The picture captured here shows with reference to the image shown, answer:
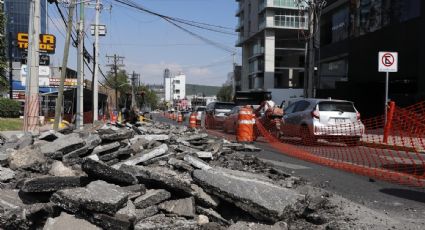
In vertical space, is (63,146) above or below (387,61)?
below

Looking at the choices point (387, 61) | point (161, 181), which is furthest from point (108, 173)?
point (387, 61)

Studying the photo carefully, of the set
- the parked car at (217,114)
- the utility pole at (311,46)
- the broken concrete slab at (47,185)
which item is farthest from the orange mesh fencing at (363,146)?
the parked car at (217,114)

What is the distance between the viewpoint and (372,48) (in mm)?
29484

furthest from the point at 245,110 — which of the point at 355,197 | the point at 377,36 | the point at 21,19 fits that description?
the point at 21,19

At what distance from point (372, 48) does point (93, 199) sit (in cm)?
2728

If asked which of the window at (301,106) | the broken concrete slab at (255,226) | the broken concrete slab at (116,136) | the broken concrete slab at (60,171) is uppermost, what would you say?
the window at (301,106)

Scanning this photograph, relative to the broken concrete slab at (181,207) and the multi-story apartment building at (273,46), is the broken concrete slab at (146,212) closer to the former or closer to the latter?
the broken concrete slab at (181,207)

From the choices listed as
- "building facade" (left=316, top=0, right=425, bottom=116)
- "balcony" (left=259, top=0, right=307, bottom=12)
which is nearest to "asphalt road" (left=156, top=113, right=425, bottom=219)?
"building facade" (left=316, top=0, right=425, bottom=116)

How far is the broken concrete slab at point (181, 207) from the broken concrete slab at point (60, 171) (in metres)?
2.15

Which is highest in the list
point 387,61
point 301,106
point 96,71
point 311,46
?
point 311,46

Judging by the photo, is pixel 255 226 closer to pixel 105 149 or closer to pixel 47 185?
pixel 47 185

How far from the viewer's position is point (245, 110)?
15.4m

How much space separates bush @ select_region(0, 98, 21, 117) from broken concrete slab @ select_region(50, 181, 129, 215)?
3478 cm

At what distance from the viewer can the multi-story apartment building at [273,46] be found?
80438mm
